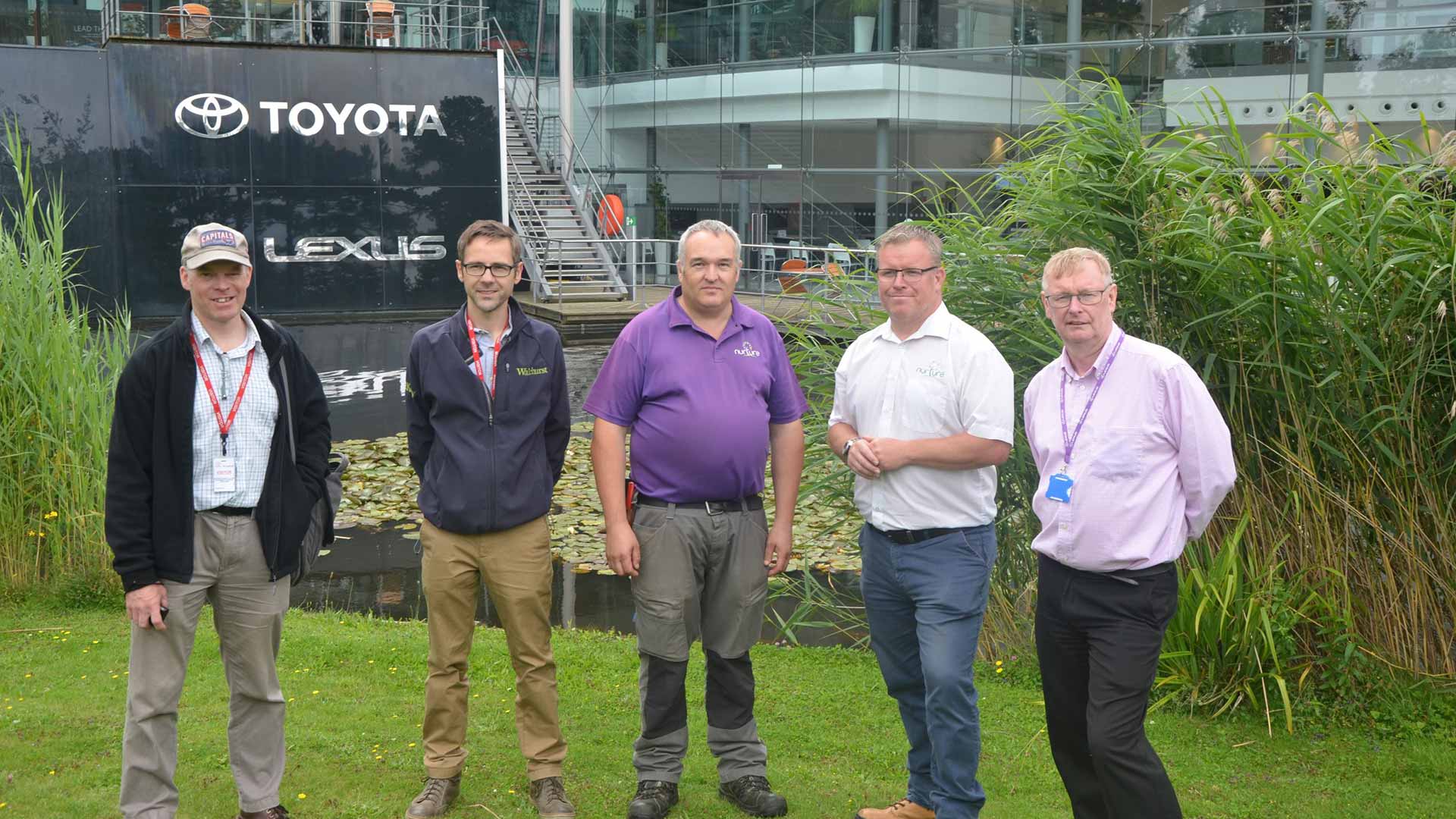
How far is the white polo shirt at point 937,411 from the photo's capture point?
11.9 ft

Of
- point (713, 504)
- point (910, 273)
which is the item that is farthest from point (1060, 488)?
point (713, 504)

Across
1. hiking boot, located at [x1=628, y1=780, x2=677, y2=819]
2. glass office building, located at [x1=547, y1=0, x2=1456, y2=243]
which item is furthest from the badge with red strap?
glass office building, located at [x1=547, y1=0, x2=1456, y2=243]

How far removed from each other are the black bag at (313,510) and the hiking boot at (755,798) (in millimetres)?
1455

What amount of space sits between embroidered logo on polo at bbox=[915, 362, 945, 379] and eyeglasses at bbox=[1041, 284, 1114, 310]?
46cm

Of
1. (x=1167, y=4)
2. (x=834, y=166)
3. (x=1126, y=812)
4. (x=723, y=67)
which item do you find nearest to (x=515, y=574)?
(x=1126, y=812)

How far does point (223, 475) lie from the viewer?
3605 millimetres

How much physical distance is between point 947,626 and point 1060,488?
548mm

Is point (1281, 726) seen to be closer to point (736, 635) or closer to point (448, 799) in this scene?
point (736, 635)

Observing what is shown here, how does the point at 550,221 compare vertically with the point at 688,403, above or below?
above

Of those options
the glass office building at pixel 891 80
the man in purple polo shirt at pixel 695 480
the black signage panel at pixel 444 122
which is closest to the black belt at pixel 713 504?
the man in purple polo shirt at pixel 695 480

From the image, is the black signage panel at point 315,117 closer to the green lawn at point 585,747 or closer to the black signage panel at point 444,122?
the black signage panel at point 444,122

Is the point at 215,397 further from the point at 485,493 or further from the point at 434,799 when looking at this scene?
the point at 434,799

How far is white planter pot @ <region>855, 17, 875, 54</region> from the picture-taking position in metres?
19.2

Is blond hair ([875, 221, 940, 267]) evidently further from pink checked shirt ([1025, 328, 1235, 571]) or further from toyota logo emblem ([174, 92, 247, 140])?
toyota logo emblem ([174, 92, 247, 140])
